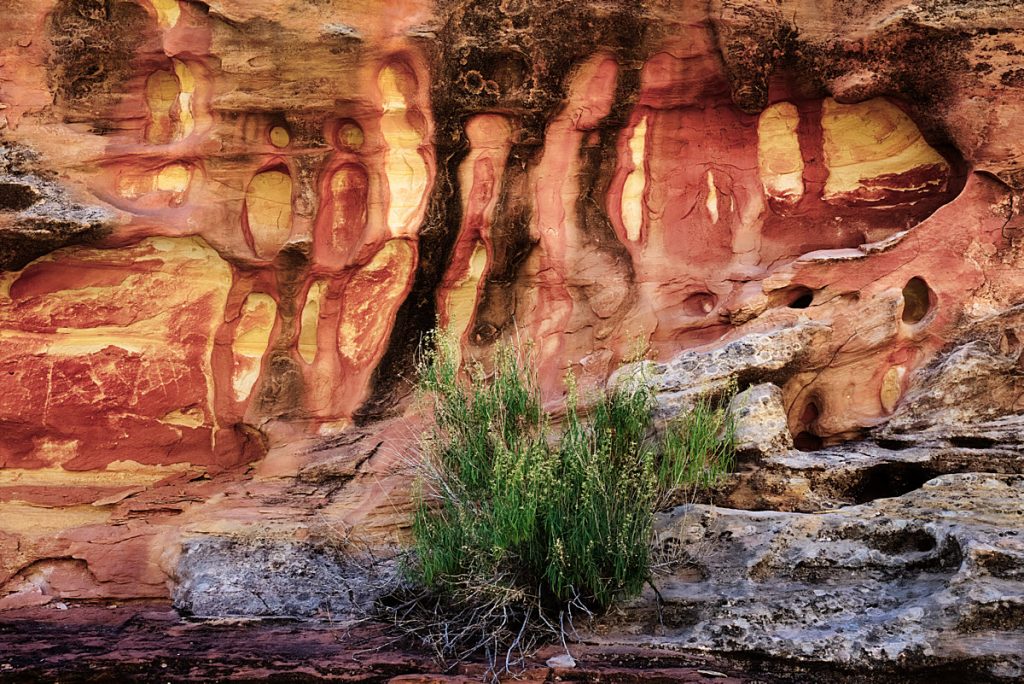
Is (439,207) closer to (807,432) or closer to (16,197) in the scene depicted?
(16,197)

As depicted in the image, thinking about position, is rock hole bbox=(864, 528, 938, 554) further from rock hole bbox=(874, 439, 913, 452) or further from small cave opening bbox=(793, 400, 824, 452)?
small cave opening bbox=(793, 400, 824, 452)

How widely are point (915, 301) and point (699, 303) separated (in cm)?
133

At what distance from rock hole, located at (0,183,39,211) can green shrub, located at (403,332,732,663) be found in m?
2.58

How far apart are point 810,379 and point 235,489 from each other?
11.8 ft

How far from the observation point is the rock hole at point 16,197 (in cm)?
695

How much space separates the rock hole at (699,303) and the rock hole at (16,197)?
407 centimetres

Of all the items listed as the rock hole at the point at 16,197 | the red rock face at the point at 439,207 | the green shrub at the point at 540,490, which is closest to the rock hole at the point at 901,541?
the green shrub at the point at 540,490

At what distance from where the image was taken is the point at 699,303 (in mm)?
7672

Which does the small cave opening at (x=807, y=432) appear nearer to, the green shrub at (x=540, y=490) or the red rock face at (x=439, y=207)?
the red rock face at (x=439, y=207)

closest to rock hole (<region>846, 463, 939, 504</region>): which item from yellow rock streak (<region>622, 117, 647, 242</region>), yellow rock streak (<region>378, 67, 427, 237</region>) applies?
yellow rock streak (<region>622, 117, 647, 242</region>)

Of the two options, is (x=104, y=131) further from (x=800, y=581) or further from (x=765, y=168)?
(x=800, y=581)

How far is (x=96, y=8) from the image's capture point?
742 cm

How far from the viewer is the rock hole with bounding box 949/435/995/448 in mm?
6297

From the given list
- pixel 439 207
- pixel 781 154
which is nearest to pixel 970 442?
pixel 781 154
